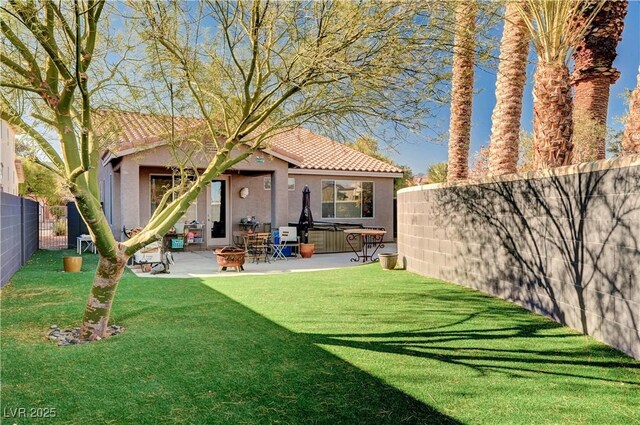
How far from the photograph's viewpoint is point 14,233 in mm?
10883

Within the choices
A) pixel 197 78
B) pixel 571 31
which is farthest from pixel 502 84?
pixel 197 78

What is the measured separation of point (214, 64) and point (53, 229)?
63.1 ft

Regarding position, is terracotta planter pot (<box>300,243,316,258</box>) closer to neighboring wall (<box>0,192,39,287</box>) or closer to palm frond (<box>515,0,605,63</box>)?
neighboring wall (<box>0,192,39,287</box>)

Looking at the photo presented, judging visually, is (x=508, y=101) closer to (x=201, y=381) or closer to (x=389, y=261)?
(x=389, y=261)

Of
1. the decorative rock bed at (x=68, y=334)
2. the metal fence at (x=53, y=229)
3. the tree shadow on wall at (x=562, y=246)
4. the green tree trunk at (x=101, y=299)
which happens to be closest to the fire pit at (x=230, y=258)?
the tree shadow on wall at (x=562, y=246)

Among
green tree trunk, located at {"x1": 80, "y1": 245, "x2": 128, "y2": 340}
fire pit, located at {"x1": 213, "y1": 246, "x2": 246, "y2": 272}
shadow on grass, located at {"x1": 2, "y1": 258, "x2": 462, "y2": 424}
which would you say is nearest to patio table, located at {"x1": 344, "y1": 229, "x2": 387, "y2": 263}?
fire pit, located at {"x1": 213, "y1": 246, "x2": 246, "y2": 272}

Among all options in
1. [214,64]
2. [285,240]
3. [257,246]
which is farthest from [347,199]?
[214,64]

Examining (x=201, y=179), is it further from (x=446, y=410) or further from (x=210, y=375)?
(x=446, y=410)

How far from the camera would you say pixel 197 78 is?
744 cm

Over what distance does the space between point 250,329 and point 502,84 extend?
25.0 ft

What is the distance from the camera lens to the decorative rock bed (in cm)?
583

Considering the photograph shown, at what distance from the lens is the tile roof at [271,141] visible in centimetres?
853

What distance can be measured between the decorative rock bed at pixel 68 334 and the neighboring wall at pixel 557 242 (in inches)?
245

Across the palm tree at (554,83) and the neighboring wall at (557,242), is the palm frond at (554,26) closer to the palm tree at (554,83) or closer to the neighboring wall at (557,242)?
the palm tree at (554,83)
